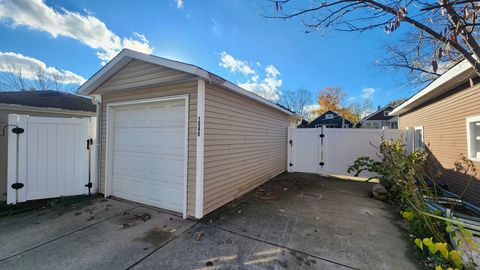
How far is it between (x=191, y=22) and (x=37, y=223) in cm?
560

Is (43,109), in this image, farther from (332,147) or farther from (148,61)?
(332,147)

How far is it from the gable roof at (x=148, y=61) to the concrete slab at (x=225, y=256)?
8.74ft

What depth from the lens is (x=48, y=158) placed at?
433 centimetres

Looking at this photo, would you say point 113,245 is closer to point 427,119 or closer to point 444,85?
point 444,85

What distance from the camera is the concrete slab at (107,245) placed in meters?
2.31

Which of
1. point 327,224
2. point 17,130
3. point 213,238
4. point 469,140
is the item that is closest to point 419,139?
point 469,140

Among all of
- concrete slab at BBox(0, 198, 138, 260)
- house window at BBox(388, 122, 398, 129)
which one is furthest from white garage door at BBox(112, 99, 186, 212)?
house window at BBox(388, 122, 398, 129)

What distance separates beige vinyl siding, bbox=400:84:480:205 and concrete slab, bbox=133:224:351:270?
479cm

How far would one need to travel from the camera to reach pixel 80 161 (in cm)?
473

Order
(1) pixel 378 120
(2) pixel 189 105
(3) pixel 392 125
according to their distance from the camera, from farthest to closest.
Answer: (1) pixel 378 120 → (3) pixel 392 125 → (2) pixel 189 105

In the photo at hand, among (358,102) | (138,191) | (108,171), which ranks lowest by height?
(138,191)

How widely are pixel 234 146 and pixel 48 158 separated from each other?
13.9 feet

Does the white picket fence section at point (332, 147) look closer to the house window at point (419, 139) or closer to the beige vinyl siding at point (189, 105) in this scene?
the house window at point (419, 139)

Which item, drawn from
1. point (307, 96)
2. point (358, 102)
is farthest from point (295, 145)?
point (358, 102)
